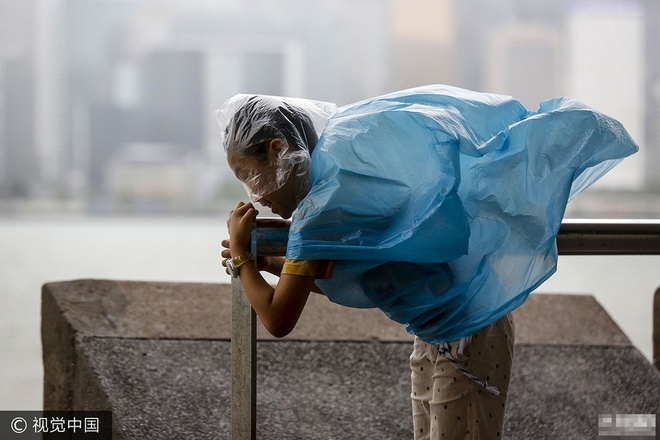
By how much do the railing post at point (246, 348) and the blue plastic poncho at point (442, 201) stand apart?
0.11 metres

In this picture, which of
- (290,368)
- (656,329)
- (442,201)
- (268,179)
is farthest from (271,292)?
(656,329)

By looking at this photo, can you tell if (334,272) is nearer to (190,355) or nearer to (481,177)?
(481,177)

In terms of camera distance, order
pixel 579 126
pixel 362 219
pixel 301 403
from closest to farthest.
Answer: pixel 362 219 → pixel 579 126 → pixel 301 403

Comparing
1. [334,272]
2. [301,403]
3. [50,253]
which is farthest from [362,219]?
[50,253]

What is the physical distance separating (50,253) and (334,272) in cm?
1688

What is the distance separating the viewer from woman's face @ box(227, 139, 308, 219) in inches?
62.1

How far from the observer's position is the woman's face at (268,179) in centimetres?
158

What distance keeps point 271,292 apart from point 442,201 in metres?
0.34

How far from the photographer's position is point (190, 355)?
8.50 ft

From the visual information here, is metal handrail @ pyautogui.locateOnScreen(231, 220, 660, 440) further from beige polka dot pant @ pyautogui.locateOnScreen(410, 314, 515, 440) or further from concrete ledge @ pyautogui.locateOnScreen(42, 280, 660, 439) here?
concrete ledge @ pyautogui.locateOnScreen(42, 280, 660, 439)

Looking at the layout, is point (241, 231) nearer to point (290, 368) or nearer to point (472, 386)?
point (472, 386)

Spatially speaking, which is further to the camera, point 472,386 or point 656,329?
point 656,329

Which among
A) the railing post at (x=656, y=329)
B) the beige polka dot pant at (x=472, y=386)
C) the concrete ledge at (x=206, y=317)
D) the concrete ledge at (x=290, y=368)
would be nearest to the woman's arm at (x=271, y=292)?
the beige polka dot pant at (x=472, y=386)

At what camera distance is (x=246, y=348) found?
1608 millimetres
